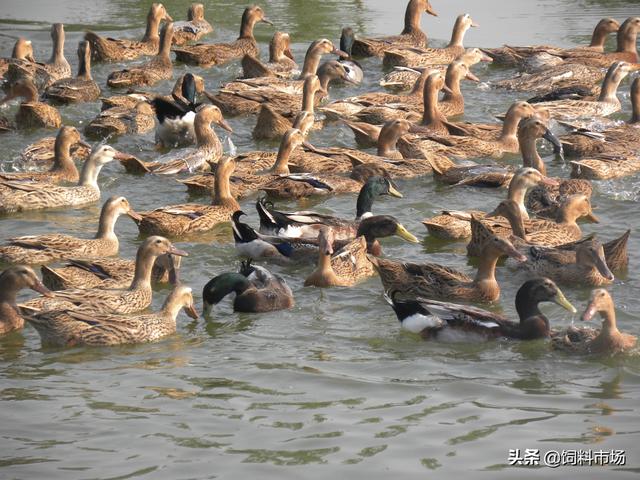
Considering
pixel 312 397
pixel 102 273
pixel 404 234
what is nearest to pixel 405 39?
pixel 404 234

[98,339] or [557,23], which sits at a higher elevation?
[557,23]

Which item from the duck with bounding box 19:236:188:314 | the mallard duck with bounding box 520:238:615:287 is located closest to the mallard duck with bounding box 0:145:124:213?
the duck with bounding box 19:236:188:314

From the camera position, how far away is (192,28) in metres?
20.4

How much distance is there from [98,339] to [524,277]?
3609mm

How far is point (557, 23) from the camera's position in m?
21.0

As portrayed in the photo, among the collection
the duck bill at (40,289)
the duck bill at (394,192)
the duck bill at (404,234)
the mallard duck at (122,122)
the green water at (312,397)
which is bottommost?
the green water at (312,397)

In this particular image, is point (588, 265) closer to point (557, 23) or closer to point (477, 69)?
point (477, 69)

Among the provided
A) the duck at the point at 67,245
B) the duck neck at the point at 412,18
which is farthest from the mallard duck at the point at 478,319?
the duck neck at the point at 412,18

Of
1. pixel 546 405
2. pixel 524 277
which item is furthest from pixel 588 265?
pixel 546 405

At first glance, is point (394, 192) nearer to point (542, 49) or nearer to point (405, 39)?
point (542, 49)

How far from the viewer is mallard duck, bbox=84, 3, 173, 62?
61.9 feet

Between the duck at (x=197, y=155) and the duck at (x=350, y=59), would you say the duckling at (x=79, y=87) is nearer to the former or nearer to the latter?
the duck at (x=197, y=155)

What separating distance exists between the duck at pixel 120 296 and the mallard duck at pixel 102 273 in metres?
0.16

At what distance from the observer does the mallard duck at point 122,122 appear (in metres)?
15.3
